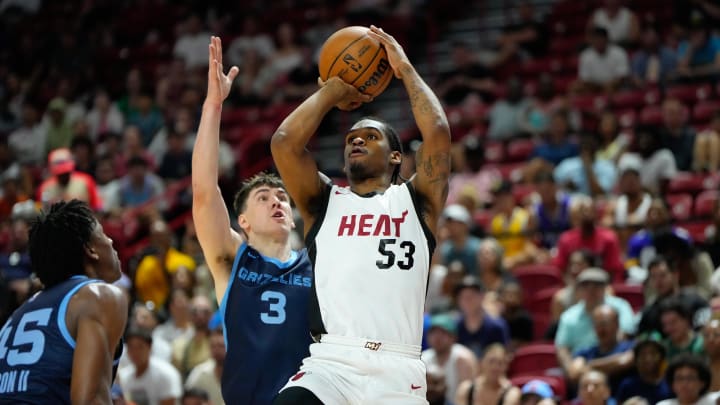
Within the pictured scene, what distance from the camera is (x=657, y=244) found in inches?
420

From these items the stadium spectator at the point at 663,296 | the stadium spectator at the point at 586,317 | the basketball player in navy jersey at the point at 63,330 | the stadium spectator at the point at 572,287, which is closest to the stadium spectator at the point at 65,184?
the stadium spectator at the point at 572,287

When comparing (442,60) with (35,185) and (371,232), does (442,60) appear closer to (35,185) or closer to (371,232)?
(35,185)

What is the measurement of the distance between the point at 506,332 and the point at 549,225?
2061 mm

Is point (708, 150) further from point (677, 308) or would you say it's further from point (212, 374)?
point (212, 374)

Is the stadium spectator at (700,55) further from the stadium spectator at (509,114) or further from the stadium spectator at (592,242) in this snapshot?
the stadium spectator at (592,242)

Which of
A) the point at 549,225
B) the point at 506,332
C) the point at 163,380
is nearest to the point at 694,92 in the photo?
the point at 549,225

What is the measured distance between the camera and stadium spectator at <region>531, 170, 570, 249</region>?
12172 mm

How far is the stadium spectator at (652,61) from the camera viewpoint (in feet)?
47.1

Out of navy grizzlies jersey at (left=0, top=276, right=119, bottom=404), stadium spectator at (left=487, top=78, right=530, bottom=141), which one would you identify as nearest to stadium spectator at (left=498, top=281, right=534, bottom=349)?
stadium spectator at (left=487, top=78, right=530, bottom=141)

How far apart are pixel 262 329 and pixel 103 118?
12128mm

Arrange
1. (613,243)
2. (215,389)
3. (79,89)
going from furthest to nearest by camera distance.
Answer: (79,89), (613,243), (215,389)

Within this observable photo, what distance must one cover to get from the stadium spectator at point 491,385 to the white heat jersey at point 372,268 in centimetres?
400

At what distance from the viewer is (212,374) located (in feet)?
33.6

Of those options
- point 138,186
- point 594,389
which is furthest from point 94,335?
point 138,186
